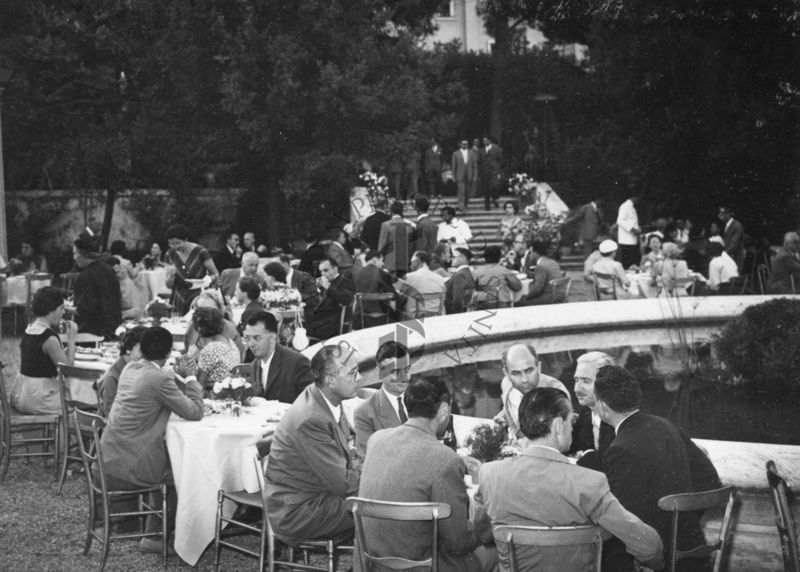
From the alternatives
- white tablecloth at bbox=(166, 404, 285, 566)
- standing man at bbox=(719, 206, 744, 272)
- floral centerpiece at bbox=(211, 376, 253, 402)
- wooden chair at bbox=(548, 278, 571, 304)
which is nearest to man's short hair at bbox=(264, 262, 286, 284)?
wooden chair at bbox=(548, 278, 571, 304)

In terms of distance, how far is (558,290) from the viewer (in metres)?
13.8

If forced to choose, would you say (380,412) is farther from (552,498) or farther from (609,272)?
(609,272)

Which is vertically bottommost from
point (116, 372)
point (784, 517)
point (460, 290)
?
point (784, 517)

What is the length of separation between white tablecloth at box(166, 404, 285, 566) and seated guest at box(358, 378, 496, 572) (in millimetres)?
1861

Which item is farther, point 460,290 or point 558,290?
point 558,290

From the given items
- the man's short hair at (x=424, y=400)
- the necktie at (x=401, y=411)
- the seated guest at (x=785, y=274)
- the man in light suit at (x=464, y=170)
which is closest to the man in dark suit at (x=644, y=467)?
the man's short hair at (x=424, y=400)

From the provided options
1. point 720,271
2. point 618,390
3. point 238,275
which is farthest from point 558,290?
point 618,390

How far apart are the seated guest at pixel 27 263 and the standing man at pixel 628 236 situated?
10082mm

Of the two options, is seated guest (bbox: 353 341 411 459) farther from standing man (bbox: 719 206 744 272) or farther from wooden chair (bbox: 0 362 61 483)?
standing man (bbox: 719 206 744 272)

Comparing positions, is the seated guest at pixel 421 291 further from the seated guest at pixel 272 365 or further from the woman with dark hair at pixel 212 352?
the seated guest at pixel 272 365

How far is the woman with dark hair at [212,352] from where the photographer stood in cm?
791

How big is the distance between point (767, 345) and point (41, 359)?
19.7 feet

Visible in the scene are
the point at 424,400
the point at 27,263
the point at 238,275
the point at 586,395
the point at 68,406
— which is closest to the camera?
the point at 424,400

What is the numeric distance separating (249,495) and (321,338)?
5224mm
